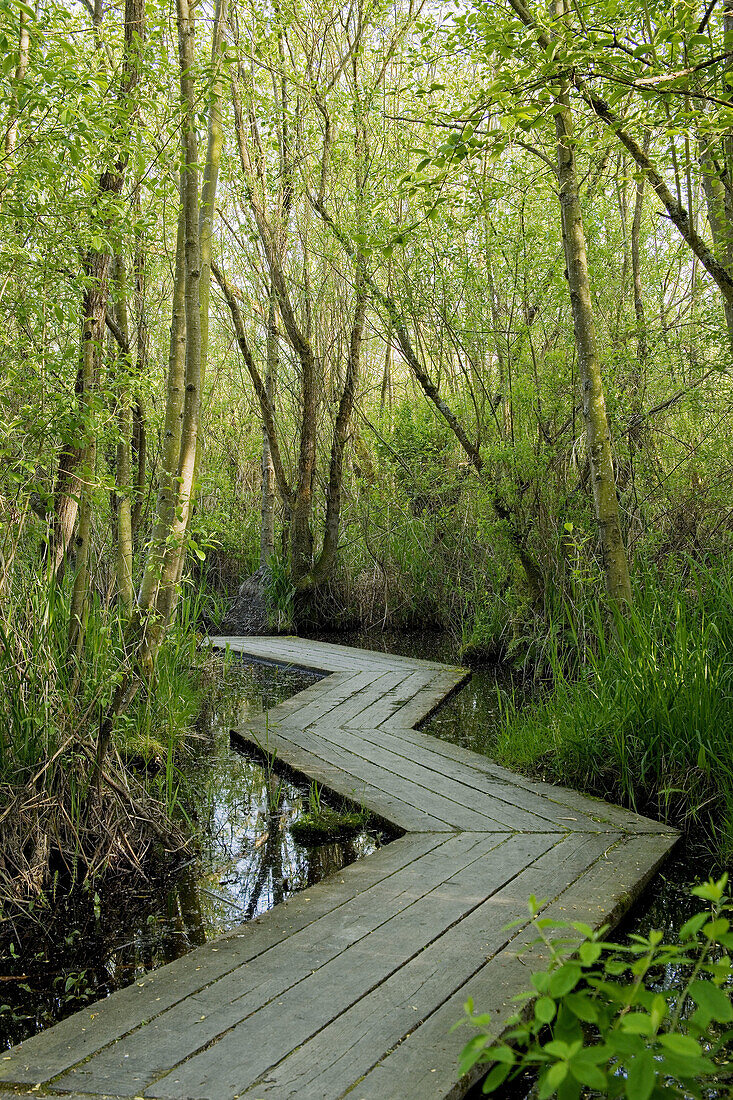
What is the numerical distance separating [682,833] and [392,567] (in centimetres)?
488

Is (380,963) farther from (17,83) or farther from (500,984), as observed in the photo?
(17,83)

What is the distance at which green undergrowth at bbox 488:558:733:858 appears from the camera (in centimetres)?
346

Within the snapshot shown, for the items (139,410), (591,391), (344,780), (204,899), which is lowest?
(204,899)

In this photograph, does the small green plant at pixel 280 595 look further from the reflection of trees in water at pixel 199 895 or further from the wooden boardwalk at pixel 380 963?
the wooden boardwalk at pixel 380 963

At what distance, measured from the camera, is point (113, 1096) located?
1.82m

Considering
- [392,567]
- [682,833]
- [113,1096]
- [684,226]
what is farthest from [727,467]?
[113,1096]

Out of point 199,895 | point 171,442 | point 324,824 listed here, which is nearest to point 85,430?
point 171,442

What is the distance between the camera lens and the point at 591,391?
14.2ft

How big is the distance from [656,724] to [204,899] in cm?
196

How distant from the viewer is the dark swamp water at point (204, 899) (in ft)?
8.18

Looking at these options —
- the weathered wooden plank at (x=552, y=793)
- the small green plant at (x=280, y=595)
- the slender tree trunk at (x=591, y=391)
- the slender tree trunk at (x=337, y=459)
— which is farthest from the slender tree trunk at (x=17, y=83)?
the small green plant at (x=280, y=595)

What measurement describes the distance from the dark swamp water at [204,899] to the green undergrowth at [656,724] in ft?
1.01

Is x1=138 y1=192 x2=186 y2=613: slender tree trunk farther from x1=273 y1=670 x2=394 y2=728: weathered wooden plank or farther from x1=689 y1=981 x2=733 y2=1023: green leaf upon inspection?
x1=689 y1=981 x2=733 y2=1023: green leaf

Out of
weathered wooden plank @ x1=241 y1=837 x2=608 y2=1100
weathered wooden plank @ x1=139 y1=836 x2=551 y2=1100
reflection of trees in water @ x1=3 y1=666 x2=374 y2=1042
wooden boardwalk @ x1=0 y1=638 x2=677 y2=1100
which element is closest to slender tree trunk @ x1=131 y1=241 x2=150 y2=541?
reflection of trees in water @ x1=3 y1=666 x2=374 y2=1042
